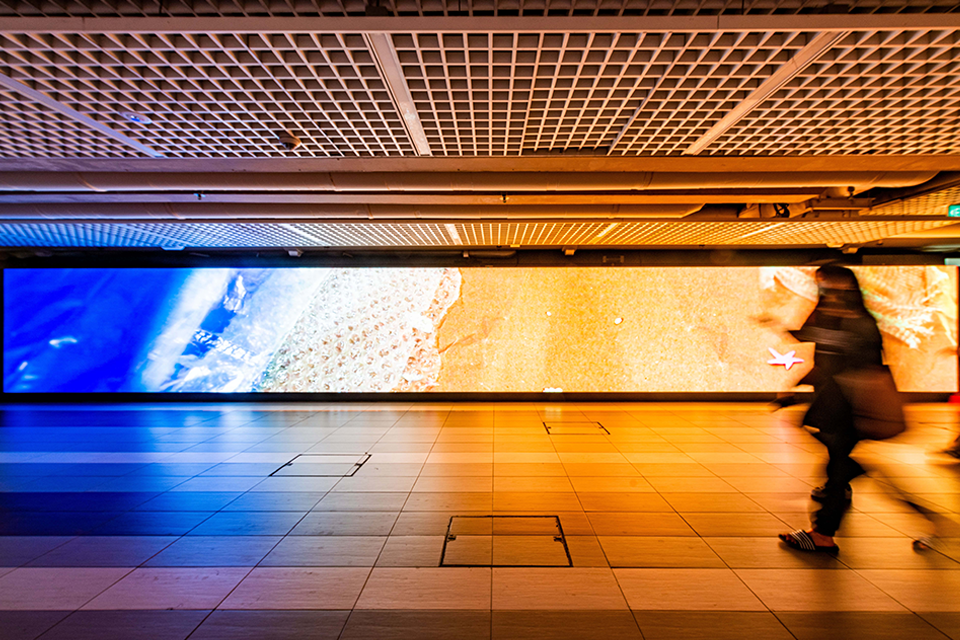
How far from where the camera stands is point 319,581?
2527 mm

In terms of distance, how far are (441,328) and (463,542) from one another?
5.93 metres

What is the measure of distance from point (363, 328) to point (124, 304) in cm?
506

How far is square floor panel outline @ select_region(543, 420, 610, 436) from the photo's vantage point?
240 inches

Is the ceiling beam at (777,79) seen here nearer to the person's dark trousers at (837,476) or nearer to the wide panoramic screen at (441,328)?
the person's dark trousers at (837,476)

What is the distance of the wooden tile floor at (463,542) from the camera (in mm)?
2207

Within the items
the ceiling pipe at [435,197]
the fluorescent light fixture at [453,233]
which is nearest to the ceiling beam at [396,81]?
the ceiling pipe at [435,197]

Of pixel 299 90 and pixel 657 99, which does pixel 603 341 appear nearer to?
pixel 657 99

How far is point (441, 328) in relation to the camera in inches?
344

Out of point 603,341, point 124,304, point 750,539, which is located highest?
point 124,304

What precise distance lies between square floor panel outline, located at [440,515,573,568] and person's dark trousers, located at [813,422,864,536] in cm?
166

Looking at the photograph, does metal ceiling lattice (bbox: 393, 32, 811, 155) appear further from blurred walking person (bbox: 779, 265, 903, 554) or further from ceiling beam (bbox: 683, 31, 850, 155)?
blurred walking person (bbox: 779, 265, 903, 554)

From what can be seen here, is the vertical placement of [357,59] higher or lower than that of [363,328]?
higher

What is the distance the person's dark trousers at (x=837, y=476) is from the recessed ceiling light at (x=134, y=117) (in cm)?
498

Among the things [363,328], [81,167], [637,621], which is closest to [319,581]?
[637,621]
